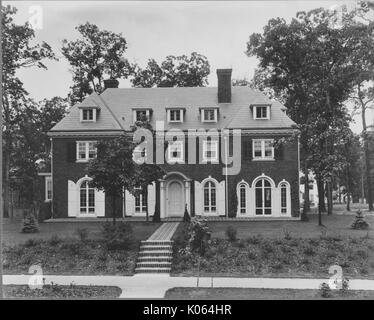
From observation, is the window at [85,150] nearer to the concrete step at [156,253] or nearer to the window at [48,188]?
the window at [48,188]

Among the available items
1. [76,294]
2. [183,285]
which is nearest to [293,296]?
[183,285]

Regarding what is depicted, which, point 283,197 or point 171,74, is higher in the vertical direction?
point 171,74

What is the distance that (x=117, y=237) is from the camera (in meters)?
17.4

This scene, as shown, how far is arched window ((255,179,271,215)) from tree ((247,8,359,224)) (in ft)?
11.1

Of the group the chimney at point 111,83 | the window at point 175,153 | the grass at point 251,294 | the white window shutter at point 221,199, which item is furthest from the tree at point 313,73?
the chimney at point 111,83

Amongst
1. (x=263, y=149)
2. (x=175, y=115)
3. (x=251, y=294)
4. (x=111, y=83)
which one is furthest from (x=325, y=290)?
(x=111, y=83)

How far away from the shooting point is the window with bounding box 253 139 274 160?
28.6m

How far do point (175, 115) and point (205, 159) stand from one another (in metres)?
3.53

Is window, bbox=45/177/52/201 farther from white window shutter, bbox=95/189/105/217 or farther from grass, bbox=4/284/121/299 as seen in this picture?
grass, bbox=4/284/121/299

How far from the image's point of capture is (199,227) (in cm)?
1717

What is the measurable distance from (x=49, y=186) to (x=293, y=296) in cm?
2079

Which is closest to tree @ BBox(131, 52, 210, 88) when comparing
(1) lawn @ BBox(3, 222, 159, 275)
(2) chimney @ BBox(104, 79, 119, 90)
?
(2) chimney @ BBox(104, 79, 119, 90)

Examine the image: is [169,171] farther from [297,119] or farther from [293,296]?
[293,296]

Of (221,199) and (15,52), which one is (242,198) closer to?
(221,199)
